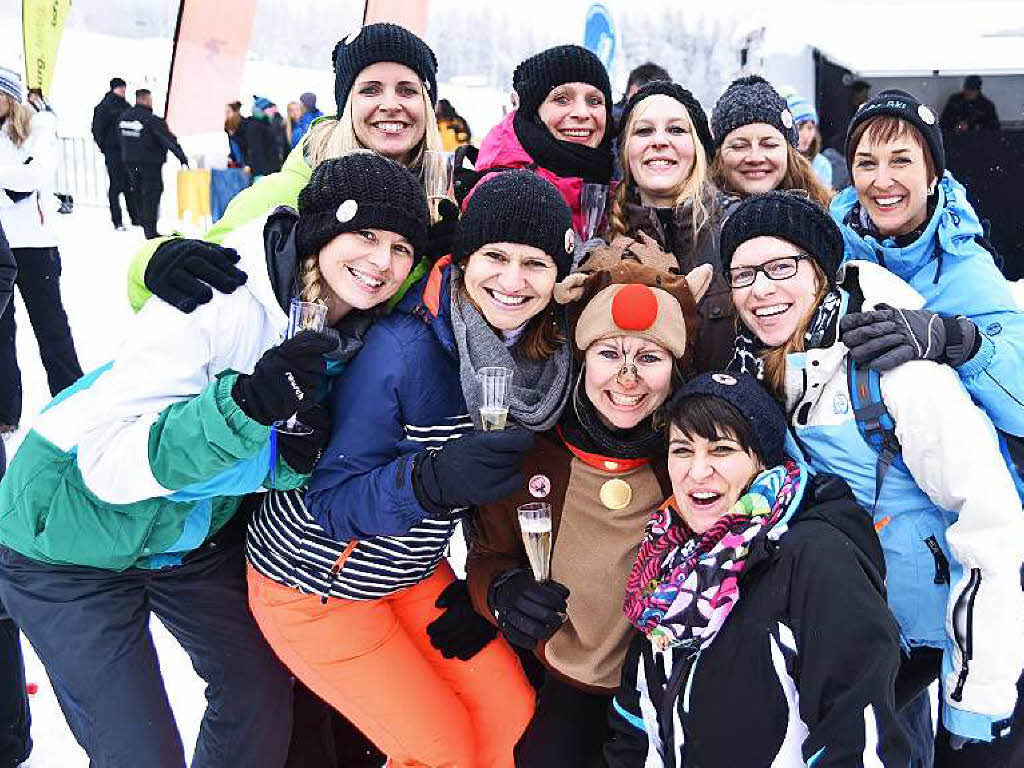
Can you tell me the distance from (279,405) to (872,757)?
1449 mm

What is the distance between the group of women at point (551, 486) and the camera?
6.63 feet

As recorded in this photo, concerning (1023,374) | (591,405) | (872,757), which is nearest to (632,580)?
(591,405)

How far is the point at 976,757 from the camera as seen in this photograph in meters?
2.38

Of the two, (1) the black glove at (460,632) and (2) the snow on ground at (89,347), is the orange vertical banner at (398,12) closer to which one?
(2) the snow on ground at (89,347)

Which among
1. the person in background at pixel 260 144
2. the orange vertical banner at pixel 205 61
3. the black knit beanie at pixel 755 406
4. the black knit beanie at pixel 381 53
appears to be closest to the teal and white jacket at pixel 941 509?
the black knit beanie at pixel 755 406

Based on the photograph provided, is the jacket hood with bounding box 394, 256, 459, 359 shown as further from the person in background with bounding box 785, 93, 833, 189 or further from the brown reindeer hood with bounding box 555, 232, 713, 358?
the person in background with bounding box 785, 93, 833, 189

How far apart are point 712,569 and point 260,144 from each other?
48.3ft

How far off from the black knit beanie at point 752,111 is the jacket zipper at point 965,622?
6.02 ft

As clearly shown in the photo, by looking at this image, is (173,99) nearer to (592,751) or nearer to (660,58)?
(592,751)

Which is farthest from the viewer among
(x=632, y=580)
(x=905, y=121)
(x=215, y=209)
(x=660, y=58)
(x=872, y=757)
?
(x=660, y=58)

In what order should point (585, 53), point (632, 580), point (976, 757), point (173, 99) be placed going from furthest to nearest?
1. point (173, 99)
2. point (585, 53)
3. point (976, 757)
4. point (632, 580)

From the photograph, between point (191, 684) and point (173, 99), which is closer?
point (191, 684)

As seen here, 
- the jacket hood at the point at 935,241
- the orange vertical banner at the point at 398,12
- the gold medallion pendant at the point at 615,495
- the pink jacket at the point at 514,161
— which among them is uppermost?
the orange vertical banner at the point at 398,12

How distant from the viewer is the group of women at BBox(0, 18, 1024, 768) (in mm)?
2020
